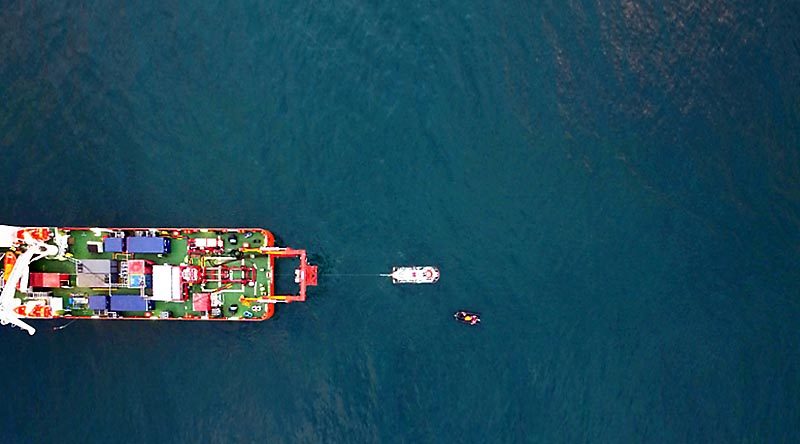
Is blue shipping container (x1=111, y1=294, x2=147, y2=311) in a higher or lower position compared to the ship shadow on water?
lower

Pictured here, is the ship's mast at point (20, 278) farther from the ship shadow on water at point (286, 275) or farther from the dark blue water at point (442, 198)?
the ship shadow on water at point (286, 275)

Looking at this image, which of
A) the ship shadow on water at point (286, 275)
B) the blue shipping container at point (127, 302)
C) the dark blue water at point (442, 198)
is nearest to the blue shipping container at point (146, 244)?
the dark blue water at point (442, 198)

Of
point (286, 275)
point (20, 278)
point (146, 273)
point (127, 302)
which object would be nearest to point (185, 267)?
point (146, 273)

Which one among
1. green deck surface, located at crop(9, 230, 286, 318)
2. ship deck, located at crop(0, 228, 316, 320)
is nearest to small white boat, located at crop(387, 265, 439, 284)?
ship deck, located at crop(0, 228, 316, 320)

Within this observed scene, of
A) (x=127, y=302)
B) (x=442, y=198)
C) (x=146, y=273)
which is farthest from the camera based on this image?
(x=442, y=198)

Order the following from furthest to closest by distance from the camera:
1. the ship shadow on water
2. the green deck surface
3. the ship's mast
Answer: the ship shadow on water
the green deck surface
the ship's mast

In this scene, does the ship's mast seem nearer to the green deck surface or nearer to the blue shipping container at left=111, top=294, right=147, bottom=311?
the green deck surface

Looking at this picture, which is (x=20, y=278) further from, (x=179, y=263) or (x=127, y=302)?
(x=179, y=263)
